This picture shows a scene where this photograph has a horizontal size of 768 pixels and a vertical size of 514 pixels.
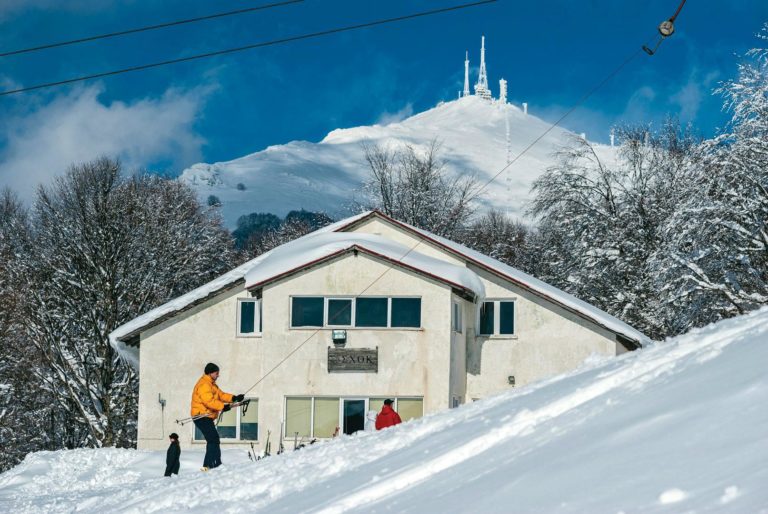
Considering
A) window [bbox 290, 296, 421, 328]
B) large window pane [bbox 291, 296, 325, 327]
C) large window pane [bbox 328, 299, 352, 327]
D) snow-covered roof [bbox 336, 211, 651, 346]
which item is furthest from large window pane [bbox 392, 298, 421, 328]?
snow-covered roof [bbox 336, 211, 651, 346]

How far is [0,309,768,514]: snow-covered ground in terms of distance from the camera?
685cm

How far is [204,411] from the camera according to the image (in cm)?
1761

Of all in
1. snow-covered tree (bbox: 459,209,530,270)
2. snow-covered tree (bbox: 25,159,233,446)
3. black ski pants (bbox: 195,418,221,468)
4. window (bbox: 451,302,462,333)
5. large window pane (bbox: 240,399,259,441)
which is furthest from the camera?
snow-covered tree (bbox: 459,209,530,270)

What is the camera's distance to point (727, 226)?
35.5m

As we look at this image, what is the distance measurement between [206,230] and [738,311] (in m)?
35.8

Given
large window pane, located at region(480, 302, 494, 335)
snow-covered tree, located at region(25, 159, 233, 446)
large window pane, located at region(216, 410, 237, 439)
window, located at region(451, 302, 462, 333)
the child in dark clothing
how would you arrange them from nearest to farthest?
1. the child in dark clothing
2. window, located at region(451, 302, 462, 333)
3. large window pane, located at region(216, 410, 237, 439)
4. large window pane, located at region(480, 302, 494, 335)
5. snow-covered tree, located at region(25, 159, 233, 446)

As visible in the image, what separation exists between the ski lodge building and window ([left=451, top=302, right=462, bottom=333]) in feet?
0.19

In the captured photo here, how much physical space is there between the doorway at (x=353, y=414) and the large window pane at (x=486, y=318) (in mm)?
5504

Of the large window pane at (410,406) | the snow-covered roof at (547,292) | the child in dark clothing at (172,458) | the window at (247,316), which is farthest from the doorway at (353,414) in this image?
the child in dark clothing at (172,458)

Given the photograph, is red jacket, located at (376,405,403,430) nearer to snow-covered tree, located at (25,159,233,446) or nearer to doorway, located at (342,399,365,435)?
doorway, located at (342,399,365,435)

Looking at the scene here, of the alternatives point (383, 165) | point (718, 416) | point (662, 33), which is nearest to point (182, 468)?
point (662, 33)

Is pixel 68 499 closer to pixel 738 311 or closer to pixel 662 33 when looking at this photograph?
pixel 662 33

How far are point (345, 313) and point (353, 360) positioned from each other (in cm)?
133

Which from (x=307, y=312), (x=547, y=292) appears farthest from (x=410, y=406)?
(x=547, y=292)
